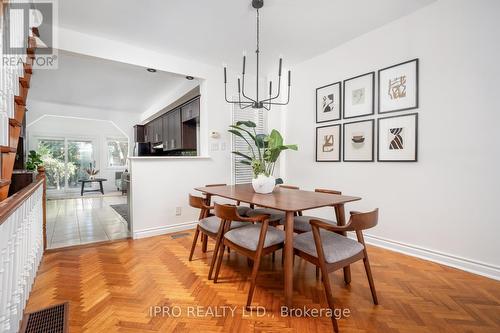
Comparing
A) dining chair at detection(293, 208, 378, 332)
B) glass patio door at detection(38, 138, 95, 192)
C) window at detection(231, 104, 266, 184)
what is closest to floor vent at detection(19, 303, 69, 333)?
dining chair at detection(293, 208, 378, 332)

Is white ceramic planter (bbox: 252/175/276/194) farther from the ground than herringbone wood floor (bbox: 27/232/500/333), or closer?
farther from the ground

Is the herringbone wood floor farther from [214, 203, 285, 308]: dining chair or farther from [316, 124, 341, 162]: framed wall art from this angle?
[316, 124, 341, 162]: framed wall art

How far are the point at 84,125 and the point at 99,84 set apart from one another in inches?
130

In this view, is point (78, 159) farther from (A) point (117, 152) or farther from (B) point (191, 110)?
(B) point (191, 110)

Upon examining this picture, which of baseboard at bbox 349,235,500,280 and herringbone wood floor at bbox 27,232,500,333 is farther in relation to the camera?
baseboard at bbox 349,235,500,280

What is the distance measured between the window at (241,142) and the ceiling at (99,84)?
122 cm

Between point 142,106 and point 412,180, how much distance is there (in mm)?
7167

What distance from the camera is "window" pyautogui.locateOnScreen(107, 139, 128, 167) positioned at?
7.96 metres

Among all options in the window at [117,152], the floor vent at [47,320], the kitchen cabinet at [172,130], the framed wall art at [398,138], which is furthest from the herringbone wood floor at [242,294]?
the window at [117,152]

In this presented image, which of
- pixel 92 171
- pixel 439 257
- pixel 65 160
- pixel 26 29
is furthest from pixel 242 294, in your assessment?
pixel 65 160

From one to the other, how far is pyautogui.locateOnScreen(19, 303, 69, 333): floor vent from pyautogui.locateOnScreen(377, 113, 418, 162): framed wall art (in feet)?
11.0

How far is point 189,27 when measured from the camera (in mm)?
2744

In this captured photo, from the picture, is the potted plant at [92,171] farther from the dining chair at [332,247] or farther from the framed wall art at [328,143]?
the dining chair at [332,247]

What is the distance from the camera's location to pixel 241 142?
411 centimetres
